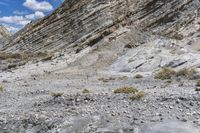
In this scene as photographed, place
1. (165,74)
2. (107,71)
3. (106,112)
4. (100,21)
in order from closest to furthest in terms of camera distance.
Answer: (106,112) → (165,74) → (107,71) → (100,21)

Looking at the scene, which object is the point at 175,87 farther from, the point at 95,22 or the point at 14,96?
the point at 95,22

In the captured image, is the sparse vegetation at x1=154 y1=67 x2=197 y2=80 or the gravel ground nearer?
the gravel ground

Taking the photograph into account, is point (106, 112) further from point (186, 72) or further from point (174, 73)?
point (174, 73)

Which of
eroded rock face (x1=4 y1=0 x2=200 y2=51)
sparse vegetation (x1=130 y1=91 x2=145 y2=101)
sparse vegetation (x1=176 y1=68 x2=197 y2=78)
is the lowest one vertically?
sparse vegetation (x1=130 y1=91 x2=145 y2=101)

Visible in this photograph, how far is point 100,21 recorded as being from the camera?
62.9 metres

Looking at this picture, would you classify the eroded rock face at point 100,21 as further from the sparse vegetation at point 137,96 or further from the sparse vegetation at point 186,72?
the sparse vegetation at point 137,96

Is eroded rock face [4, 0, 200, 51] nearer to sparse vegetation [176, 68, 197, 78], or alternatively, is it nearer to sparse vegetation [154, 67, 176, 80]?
sparse vegetation [154, 67, 176, 80]

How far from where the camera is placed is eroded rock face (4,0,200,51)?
5222cm

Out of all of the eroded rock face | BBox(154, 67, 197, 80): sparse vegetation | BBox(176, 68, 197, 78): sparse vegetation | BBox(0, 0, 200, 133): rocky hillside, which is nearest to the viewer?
BBox(0, 0, 200, 133): rocky hillside

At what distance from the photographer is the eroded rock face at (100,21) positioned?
52.2 m

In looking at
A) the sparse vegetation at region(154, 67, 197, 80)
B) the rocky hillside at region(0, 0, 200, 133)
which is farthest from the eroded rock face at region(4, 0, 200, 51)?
the sparse vegetation at region(154, 67, 197, 80)

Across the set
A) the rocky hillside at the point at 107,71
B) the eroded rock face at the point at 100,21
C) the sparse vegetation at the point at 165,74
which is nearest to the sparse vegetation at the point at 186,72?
the rocky hillside at the point at 107,71

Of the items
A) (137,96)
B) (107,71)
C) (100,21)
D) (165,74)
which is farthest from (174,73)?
(100,21)

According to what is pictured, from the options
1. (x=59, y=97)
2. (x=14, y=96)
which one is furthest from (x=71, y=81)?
(x=59, y=97)
